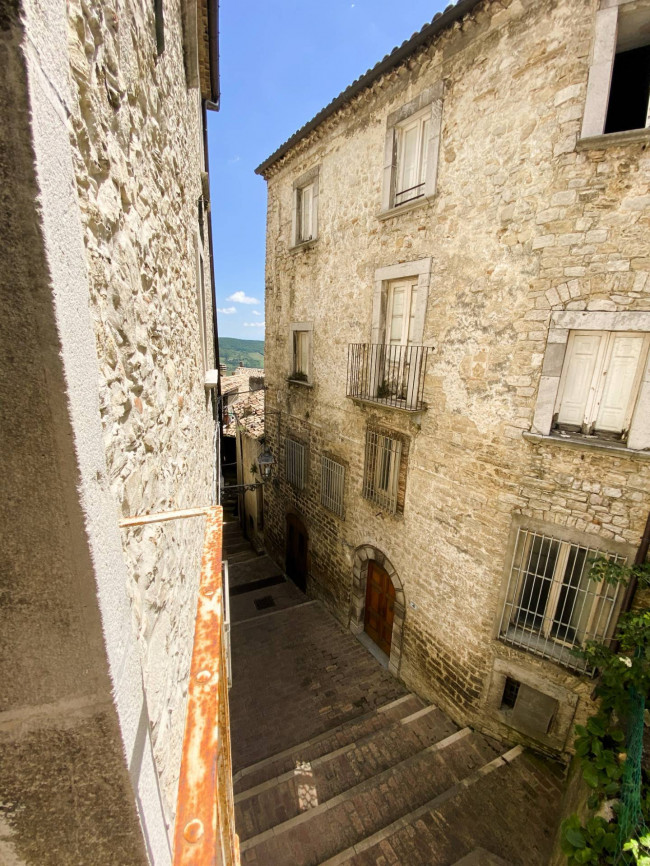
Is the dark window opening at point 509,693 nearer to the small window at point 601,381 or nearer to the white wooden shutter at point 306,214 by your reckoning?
the small window at point 601,381

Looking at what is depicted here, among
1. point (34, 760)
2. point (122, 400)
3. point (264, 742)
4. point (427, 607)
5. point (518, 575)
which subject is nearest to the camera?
point (34, 760)

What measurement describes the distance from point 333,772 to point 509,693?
3002 mm

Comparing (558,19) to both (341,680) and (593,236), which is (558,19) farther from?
(341,680)

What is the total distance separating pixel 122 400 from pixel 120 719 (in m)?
1.07

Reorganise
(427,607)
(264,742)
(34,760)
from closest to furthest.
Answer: (34,760) < (264,742) < (427,607)

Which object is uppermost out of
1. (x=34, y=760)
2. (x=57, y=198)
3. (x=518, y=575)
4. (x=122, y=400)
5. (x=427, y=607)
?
(x=57, y=198)

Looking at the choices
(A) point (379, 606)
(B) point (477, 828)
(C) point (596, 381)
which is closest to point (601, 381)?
(C) point (596, 381)

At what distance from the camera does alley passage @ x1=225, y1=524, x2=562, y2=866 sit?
4715mm

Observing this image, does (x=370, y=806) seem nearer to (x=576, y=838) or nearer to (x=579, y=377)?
(x=576, y=838)

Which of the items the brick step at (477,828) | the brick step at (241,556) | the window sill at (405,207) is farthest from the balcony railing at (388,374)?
the brick step at (241,556)

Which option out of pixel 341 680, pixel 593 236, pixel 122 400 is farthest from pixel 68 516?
pixel 341 680

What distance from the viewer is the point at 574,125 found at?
173 inches

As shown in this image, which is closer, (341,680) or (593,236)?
(593,236)

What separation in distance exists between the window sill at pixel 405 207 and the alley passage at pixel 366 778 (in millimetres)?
8498
